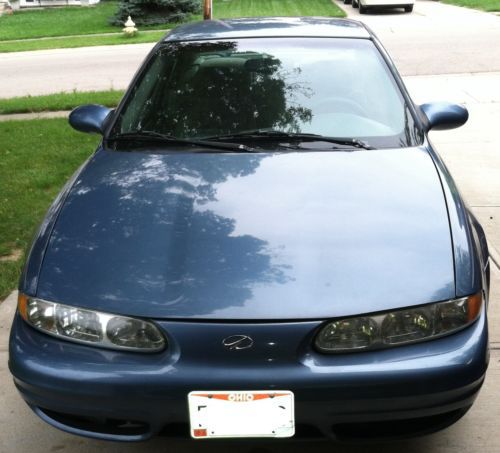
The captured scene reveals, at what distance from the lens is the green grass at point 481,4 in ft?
69.4

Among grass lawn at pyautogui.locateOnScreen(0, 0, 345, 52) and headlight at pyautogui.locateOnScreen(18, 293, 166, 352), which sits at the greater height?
headlight at pyautogui.locateOnScreen(18, 293, 166, 352)

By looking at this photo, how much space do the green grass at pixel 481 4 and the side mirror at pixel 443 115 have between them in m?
18.9

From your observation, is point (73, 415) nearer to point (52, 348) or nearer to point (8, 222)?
point (52, 348)

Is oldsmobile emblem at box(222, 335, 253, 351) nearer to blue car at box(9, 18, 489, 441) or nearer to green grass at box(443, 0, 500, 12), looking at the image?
blue car at box(9, 18, 489, 441)

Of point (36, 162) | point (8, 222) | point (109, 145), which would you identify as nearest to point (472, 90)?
point (36, 162)

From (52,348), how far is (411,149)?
5.72ft

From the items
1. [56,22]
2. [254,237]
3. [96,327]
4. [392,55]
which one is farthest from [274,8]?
[96,327]

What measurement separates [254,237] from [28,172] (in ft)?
14.6

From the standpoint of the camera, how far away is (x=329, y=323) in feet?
6.93

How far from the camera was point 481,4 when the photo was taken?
74.3 ft

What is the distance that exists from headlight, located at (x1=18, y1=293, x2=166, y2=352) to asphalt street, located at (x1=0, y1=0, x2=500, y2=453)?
1.40 feet

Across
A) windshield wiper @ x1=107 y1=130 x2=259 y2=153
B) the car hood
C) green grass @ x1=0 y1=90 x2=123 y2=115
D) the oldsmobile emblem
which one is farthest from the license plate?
green grass @ x1=0 y1=90 x2=123 y2=115

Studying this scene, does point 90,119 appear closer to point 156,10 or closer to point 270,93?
point 270,93

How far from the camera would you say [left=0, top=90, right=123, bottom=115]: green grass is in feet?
29.3
